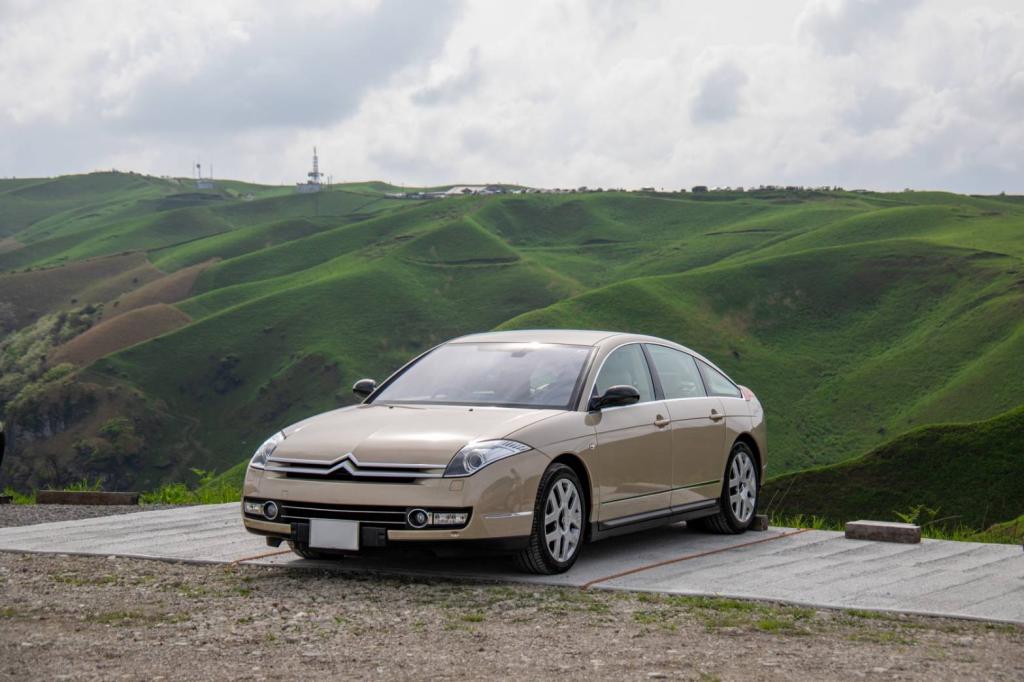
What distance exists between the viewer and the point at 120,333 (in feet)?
438

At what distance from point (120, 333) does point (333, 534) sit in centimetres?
13180

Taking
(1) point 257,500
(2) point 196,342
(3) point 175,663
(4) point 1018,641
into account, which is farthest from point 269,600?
(2) point 196,342

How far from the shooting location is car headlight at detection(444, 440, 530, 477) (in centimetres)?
801

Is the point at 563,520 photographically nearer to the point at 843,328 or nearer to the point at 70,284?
the point at 843,328

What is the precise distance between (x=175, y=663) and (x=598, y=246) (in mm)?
164487

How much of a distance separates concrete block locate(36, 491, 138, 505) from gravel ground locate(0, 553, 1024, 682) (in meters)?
5.98

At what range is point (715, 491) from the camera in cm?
1061

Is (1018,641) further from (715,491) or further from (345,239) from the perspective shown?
(345,239)

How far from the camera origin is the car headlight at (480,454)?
26.3 ft

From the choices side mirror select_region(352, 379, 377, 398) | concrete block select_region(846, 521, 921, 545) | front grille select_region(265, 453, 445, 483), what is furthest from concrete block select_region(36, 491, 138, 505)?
concrete block select_region(846, 521, 921, 545)

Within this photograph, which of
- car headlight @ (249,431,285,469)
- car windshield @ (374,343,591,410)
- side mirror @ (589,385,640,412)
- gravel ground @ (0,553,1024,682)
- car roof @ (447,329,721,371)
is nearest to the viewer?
gravel ground @ (0,553,1024,682)

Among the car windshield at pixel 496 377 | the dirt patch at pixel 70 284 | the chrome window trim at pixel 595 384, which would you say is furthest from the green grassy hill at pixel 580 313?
the car windshield at pixel 496 377

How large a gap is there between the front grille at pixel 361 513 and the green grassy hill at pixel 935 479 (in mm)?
26688

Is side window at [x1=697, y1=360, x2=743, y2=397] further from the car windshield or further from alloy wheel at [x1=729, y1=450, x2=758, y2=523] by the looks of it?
the car windshield
